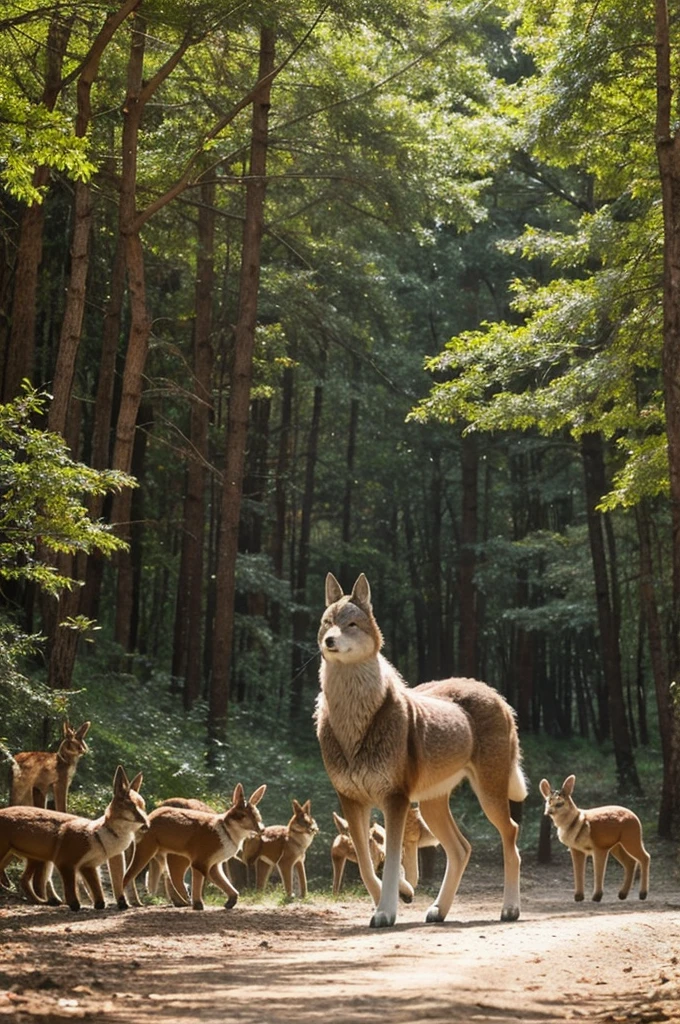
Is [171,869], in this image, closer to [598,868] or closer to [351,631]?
[351,631]

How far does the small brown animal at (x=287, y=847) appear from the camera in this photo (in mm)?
14117

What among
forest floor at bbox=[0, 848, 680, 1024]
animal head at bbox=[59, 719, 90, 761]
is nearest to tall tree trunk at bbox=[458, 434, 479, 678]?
animal head at bbox=[59, 719, 90, 761]

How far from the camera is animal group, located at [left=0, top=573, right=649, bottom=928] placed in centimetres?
1020

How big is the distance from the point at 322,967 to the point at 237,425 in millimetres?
14775

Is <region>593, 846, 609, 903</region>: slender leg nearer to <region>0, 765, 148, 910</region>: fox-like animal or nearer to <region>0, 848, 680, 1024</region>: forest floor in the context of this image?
<region>0, 848, 680, 1024</region>: forest floor

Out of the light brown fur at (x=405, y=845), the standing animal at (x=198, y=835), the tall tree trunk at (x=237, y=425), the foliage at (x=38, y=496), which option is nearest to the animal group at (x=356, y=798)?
the standing animal at (x=198, y=835)

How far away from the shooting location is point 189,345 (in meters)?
31.5

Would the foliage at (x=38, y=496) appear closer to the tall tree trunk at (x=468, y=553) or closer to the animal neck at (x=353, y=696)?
the animal neck at (x=353, y=696)

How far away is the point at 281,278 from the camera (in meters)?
27.4

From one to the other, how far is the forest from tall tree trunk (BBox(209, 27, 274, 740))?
0.15 feet

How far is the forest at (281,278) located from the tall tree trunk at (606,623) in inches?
3.1

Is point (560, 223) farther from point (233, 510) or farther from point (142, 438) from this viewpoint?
point (233, 510)

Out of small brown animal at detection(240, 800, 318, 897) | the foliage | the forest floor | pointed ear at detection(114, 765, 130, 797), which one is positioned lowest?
the forest floor

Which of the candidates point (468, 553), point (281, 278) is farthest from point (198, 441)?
point (468, 553)
